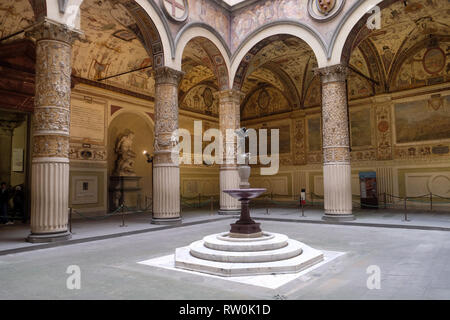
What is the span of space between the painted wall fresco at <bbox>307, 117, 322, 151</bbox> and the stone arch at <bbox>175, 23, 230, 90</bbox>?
22.1ft

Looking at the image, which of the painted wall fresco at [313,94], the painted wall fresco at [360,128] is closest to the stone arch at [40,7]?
the painted wall fresco at [313,94]

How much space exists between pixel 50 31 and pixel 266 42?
338 inches

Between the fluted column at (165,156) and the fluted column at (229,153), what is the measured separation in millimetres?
3201

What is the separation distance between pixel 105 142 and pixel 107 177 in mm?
1561

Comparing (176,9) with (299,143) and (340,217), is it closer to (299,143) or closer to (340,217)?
(340,217)

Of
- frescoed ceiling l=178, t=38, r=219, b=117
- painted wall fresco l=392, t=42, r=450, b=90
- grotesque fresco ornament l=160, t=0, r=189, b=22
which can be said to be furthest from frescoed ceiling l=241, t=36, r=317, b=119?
painted wall fresco l=392, t=42, r=450, b=90

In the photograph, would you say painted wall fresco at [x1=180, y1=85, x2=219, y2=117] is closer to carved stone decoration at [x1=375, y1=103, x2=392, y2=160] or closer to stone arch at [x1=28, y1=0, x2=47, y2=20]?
carved stone decoration at [x1=375, y1=103, x2=392, y2=160]

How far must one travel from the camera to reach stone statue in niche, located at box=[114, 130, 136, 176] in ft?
49.1

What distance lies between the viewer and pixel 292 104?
19562 millimetres

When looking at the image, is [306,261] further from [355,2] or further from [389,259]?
[355,2]

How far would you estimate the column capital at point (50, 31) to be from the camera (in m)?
7.97

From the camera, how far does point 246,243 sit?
5.94m

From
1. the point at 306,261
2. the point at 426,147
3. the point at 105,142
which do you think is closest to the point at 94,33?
the point at 105,142

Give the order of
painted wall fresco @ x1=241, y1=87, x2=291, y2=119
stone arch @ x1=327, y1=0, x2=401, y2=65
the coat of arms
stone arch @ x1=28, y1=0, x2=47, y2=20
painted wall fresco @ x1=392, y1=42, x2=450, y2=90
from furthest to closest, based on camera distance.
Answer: painted wall fresco @ x1=241, y1=87, x2=291, y2=119 < painted wall fresco @ x1=392, y1=42, x2=450, y2=90 < the coat of arms < stone arch @ x1=327, y1=0, x2=401, y2=65 < stone arch @ x1=28, y1=0, x2=47, y2=20
